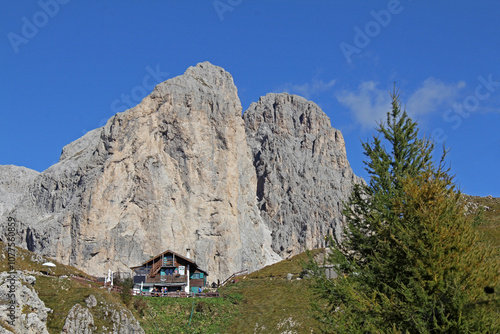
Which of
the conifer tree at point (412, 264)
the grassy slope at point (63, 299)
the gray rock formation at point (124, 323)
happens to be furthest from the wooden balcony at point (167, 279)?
the conifer tree at point (412, 264)

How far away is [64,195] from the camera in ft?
396

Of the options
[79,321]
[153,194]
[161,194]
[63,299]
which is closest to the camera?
[79,321]

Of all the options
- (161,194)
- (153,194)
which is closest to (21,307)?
(153,194)

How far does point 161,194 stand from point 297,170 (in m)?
70.6

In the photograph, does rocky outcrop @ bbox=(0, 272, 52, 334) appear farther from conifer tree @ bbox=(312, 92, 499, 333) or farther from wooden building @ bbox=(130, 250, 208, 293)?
wooden building @ bbox=(130, 250, 208, 293)

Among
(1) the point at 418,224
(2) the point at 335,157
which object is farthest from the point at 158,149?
(1) the point at 418,224

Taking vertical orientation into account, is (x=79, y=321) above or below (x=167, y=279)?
below

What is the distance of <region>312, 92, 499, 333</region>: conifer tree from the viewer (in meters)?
11.0

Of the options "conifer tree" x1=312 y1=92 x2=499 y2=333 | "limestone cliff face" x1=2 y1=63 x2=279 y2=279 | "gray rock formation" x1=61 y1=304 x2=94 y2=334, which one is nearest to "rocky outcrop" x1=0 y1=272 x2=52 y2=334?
"gray rock formation" x1=61 y1=304 x2=94 y2=334

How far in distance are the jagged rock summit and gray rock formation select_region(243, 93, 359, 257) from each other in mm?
5660

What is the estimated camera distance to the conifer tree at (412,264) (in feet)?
36.0

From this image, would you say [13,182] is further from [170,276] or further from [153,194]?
[170,276]

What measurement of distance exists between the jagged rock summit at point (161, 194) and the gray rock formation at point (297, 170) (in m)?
5.66

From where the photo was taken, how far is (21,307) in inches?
1164
